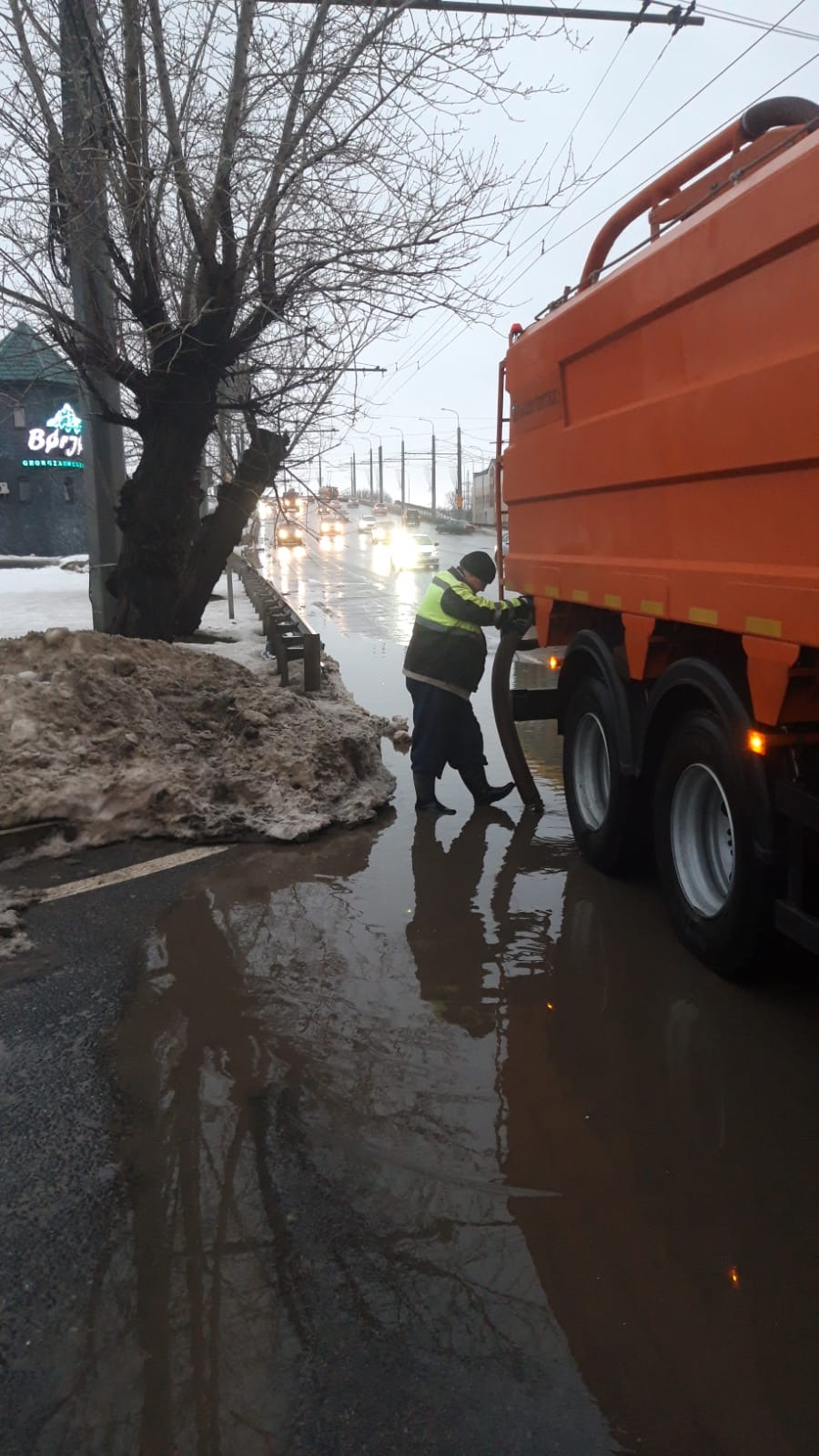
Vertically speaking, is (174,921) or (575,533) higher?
(575,533)

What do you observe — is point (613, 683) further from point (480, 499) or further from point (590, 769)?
point (480, 499)

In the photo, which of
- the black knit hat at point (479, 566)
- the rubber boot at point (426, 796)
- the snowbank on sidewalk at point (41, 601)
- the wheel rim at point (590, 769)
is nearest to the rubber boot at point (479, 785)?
the rubber boot at point (426, 796)

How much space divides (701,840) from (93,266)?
728cm

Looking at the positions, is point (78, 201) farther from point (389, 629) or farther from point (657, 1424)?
point (389, 629)

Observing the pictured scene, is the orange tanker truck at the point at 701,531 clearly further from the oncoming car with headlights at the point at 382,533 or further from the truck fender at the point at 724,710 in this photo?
the oncoming car with headlights at the point at 382,533

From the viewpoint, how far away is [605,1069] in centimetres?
373

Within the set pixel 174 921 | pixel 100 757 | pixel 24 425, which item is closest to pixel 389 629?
pixel 100 757

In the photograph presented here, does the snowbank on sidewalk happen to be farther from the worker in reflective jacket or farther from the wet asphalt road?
the wet asphalt road

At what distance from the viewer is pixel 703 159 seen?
5.03m

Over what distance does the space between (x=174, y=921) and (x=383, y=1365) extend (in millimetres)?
2975

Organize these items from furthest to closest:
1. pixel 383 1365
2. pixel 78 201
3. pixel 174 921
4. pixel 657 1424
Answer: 1. pixel 78 201
2. pixel 174 921
3. pixel 383 1365
4. pixel 657 1424

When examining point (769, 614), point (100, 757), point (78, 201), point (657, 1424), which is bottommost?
point (657, 1424)

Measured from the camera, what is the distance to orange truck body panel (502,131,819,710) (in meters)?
3.59

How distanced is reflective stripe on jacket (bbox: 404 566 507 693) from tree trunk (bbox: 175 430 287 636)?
5.36 metres
